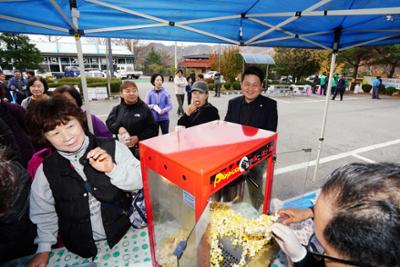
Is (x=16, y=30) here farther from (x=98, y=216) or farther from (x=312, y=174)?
(x=312, y=174)

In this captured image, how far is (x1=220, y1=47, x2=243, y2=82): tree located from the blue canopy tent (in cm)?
1790

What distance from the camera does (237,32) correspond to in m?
3.44

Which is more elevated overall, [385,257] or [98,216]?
[385,257]

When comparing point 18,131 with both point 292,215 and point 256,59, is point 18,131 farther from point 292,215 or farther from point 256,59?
point 256,59

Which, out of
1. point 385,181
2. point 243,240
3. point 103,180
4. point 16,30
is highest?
point 16,30

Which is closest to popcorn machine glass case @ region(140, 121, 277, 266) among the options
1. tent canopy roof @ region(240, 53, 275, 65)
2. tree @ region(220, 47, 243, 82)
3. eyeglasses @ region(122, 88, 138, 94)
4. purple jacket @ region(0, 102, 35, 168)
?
purple jacket @ region(0, 102, 35, 168)

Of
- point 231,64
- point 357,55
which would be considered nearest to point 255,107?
point 231,64

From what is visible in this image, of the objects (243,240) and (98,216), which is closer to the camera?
(243,240)

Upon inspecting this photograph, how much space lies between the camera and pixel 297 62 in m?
21.2

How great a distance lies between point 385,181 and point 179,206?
791mm

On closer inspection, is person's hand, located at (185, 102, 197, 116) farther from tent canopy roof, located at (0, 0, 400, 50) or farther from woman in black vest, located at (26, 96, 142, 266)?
woman in black vest, located at (26, 96, 142, 266)

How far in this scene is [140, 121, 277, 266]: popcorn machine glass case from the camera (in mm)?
850

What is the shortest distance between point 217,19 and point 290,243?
2.69 meters

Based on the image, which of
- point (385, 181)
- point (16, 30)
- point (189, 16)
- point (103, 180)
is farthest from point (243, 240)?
point (16, 30)
